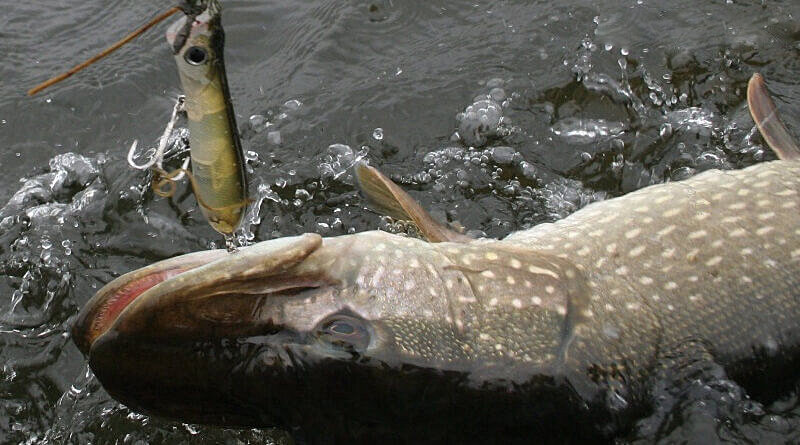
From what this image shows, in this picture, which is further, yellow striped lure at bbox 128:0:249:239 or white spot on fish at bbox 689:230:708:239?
white spot on fish at bbox 689:230:708:239

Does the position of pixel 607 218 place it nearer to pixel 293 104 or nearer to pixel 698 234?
pixel 698 234

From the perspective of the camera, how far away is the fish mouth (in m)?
2.32

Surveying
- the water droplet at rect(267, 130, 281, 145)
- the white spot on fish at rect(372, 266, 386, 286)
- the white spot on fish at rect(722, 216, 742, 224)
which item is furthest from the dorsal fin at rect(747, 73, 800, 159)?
the water droplet at rect(267, 130, 281, 145)

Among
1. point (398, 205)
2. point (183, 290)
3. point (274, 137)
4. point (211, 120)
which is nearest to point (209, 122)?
point (211, 120)

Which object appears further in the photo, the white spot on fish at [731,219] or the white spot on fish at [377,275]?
the white spot on fish at [731,219]

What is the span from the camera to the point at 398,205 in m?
3.48

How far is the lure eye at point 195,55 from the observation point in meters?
2.10

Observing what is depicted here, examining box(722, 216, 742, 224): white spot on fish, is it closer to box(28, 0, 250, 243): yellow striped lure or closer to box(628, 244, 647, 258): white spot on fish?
box(628, 244, 647, 258): white spot on fish

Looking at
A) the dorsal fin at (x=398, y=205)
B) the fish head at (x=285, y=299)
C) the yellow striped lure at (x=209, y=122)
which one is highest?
the yellow striped lure at (x=209, y=122)

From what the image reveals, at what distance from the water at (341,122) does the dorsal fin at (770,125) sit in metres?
0.42

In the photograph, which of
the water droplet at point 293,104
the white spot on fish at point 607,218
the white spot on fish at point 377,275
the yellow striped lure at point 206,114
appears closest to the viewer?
the yellow striped lure at point 206,114

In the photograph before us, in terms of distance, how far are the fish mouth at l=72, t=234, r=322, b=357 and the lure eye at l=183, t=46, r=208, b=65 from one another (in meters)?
0.57

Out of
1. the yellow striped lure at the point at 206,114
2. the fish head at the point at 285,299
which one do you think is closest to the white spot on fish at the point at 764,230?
the fish head at the point at 285,299

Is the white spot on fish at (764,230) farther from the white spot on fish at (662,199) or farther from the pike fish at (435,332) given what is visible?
the white spot on fish at (662,199)
